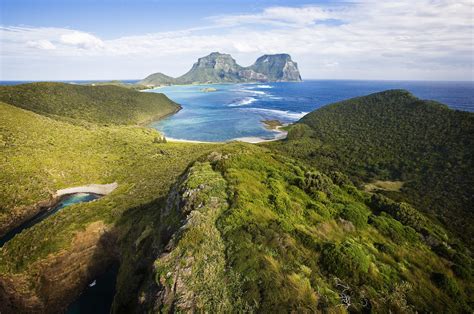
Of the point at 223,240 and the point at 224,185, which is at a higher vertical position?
the point at 224,185

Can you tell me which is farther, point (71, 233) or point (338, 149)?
point (338, 149)

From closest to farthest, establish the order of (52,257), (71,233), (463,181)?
(52,257), (71,233), (463,181)

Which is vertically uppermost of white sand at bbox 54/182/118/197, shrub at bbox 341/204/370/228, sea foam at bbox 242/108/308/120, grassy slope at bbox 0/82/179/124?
grassy slope at bbox 0/82/179/124

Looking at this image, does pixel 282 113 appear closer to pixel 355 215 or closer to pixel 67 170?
pixel 67 170

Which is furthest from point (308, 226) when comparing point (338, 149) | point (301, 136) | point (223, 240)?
point (301, 136)

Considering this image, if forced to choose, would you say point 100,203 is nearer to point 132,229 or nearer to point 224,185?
point 132,229

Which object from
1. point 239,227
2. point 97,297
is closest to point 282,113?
point 97,297

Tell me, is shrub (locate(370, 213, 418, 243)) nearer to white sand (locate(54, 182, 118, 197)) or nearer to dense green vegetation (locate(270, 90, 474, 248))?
dense green vegetation (locate(270, 90, 474, 248))

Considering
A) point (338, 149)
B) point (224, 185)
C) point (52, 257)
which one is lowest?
point (52, 257)

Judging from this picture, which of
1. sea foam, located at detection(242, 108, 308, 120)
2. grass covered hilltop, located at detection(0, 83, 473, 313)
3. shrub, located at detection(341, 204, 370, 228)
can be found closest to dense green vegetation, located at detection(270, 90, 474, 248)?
grass covered hilltop, located at detection(0, 83, 473, 313)
